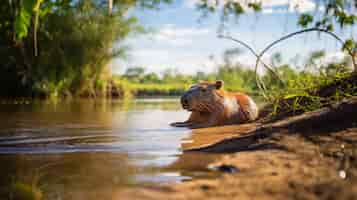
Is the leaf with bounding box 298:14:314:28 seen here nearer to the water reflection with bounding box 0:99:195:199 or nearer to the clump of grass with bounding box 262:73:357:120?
the clump of grass with bounding box 262:73:357:120

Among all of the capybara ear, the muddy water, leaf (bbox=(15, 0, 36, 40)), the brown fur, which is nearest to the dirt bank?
the muddy water

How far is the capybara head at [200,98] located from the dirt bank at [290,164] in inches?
99.8

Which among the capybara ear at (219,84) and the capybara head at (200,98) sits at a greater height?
the capybara ear at (219,84)

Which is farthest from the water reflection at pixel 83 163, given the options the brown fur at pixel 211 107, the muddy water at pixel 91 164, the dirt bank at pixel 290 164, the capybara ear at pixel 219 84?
the capybara ear at pixel 219 84

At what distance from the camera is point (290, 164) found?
174 cm

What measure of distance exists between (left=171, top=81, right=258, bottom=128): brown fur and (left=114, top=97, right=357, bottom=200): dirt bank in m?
2.49

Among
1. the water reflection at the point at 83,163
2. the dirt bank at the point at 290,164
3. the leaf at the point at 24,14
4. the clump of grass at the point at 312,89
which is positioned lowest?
the water reflection at the point at 83,163

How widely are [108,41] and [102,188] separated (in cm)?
1860

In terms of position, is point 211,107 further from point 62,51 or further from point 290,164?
point 62,51

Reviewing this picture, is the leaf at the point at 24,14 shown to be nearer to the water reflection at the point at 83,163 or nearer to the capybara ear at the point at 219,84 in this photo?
the water reflection at the point at 83,163

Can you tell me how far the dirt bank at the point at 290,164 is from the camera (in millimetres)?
1347

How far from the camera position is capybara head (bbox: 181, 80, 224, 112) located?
202 inches

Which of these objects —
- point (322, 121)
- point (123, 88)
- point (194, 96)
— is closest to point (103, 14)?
point (123, 88)

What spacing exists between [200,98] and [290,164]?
342cm
